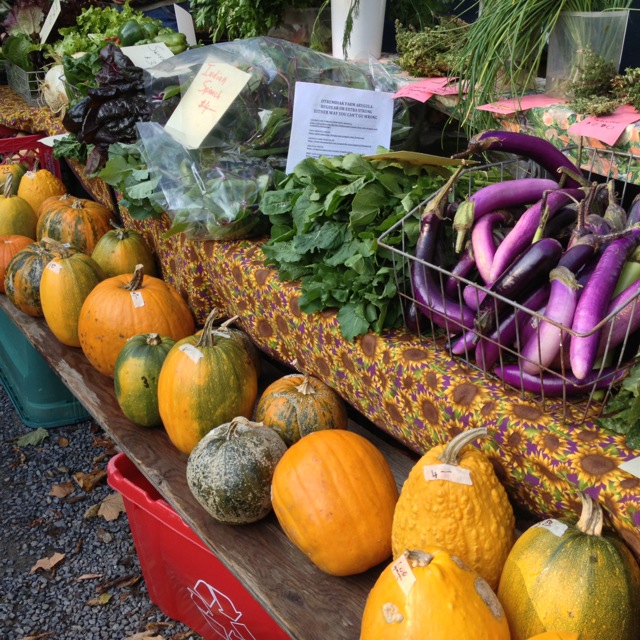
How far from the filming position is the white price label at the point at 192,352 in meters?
1.91

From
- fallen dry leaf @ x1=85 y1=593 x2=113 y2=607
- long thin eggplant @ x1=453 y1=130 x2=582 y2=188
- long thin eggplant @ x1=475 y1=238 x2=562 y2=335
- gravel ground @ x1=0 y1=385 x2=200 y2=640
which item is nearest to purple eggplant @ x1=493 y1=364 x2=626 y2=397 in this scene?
long thin eggplant @ x1=475 y1=238 x2=562 y2=335

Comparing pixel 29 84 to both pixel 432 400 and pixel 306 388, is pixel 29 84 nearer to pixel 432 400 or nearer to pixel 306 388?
pixel 306 388

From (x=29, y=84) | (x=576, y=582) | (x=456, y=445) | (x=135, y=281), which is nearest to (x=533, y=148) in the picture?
(x=456, y=445)

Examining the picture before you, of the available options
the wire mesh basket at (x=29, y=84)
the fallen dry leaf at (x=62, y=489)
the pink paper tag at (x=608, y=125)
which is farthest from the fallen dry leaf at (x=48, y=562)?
the wire mesh basket at (x=29, y=84)

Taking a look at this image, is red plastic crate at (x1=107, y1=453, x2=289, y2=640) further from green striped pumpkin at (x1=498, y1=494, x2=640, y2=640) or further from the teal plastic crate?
the teal plastic crate

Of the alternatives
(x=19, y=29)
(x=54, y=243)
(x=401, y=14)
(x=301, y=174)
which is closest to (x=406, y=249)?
(x=301, y=174)

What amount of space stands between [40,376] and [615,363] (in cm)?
253

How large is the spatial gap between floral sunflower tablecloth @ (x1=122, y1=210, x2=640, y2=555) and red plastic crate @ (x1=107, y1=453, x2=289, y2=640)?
582mm

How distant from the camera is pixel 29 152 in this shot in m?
4.12

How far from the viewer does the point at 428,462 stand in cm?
131

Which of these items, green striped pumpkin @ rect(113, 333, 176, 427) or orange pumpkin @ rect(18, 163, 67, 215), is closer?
green striped pumpkin @ rect(113, 333, 176, 427)

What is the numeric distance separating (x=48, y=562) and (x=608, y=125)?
2412 millimetres

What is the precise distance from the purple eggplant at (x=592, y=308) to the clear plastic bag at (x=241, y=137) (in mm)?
1284

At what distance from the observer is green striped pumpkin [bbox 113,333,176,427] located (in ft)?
6.83
